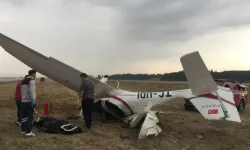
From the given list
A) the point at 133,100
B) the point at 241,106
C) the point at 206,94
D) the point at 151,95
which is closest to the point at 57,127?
the point at 133,100

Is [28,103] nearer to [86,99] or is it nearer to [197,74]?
[86,99]

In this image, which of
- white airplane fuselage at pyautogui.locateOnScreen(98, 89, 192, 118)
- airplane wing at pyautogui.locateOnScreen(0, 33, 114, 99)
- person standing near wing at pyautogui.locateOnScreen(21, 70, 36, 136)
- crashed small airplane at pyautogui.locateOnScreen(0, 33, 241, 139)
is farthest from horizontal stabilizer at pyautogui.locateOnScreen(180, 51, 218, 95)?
person standing near wing at pyautogui.locateOnScreen(21, 70, 36, 136)

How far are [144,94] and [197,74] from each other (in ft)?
7.93

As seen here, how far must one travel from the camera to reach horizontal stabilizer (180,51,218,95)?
881 centimetres

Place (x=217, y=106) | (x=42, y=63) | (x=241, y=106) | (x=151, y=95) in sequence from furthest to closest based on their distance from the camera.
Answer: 1. (x=241, y=106)
2. (x=42, y=63)
3. (x=151, y=95)
4. (x=217, y=106)

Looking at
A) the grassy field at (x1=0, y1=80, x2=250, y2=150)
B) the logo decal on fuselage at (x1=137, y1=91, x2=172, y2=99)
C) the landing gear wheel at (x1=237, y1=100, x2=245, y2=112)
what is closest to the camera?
the grassy field at (x1=0, y1=80, x2=250, y2=150)

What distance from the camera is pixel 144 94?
10727 millimetres

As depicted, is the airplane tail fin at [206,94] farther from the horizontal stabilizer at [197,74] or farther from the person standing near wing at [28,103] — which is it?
the person standing near wing at [28,103]

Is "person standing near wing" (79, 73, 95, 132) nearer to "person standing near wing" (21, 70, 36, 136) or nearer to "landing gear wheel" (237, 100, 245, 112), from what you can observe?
"person standing near wing" (21, 70, 36, 136)

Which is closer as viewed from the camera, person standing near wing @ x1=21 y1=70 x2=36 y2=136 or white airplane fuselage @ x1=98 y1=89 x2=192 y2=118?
person standing near wing @ x1=21 y1=70 x2=36 y2=136

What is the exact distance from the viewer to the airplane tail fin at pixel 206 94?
8.62 meters

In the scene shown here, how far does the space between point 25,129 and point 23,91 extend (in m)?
1.17

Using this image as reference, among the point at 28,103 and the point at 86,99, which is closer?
the point at 28,103

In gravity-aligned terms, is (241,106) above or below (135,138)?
above
